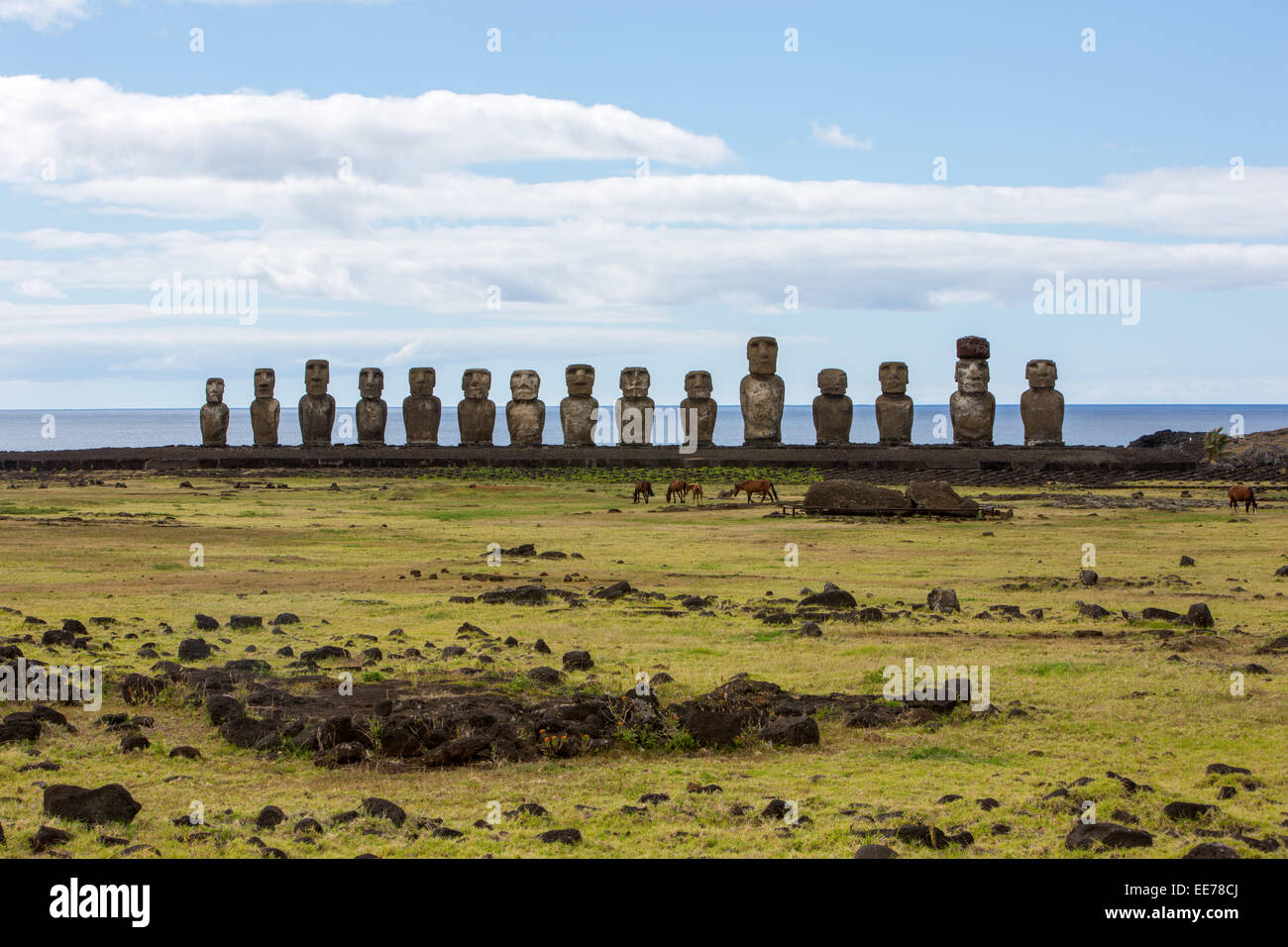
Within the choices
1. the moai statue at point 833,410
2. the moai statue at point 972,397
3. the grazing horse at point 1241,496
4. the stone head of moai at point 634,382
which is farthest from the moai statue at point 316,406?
the grazing horse at point 1241,496

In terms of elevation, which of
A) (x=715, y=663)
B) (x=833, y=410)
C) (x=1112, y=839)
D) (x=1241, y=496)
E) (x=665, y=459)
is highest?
(x=833, y=410)

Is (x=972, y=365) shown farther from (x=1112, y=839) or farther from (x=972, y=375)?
(x=1112, y=839)

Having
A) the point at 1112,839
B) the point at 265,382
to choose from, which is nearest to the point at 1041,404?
the point at 265,382

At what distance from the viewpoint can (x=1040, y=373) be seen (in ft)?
134

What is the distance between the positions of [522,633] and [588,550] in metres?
7.87

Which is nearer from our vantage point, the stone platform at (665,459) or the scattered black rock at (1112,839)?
the scattered black rock at (1112,839)

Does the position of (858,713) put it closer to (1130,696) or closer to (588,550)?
(1130,696)

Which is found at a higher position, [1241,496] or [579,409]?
[579,409]

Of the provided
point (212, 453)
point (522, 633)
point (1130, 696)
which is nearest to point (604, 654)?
point (522, 633)

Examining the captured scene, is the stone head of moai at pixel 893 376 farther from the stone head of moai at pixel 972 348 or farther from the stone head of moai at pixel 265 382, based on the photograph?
the stone head of moai at pixel 265 382

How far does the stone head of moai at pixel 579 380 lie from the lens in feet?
143

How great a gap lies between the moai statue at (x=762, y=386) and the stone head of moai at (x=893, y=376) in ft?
10.3

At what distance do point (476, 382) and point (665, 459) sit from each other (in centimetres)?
738

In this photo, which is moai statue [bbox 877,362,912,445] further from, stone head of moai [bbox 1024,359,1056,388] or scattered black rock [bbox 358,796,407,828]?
scattered black rock [bbox 358,796,407,828]
